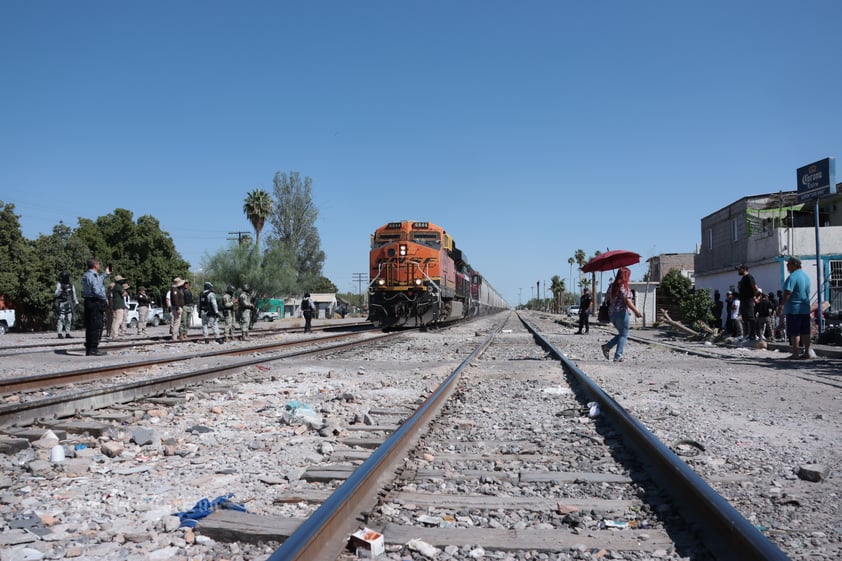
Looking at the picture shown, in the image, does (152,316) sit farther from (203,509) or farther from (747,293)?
(203,509)

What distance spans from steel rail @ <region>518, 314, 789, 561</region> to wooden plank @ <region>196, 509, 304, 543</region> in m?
2.01

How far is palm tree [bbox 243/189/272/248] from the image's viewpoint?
5650 cm

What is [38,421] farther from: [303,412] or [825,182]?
[825,182]

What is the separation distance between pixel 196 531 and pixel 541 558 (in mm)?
1721

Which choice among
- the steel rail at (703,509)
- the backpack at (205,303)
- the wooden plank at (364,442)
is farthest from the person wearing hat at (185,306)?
the steel rail at (703,509)

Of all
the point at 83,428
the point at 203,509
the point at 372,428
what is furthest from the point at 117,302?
the point at 203,509

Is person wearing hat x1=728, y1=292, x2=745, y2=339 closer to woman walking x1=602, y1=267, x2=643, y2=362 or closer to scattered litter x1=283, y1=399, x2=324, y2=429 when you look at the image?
woman walking x1=602, y1=267, x2=643, y2=362

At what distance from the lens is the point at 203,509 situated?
3350 millimetres

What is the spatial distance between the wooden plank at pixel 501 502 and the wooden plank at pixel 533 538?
0.33 meters

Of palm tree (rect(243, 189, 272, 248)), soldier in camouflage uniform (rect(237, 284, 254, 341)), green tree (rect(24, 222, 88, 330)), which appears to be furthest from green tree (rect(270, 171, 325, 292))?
soldier in camouflage uniform (rect(237, 284, 254, 341))

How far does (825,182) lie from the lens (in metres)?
18.0

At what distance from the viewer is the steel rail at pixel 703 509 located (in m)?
2.55

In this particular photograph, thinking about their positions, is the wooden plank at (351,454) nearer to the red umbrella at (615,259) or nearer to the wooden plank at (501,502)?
the wooden plank at (501,502)

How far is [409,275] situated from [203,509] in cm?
1883
